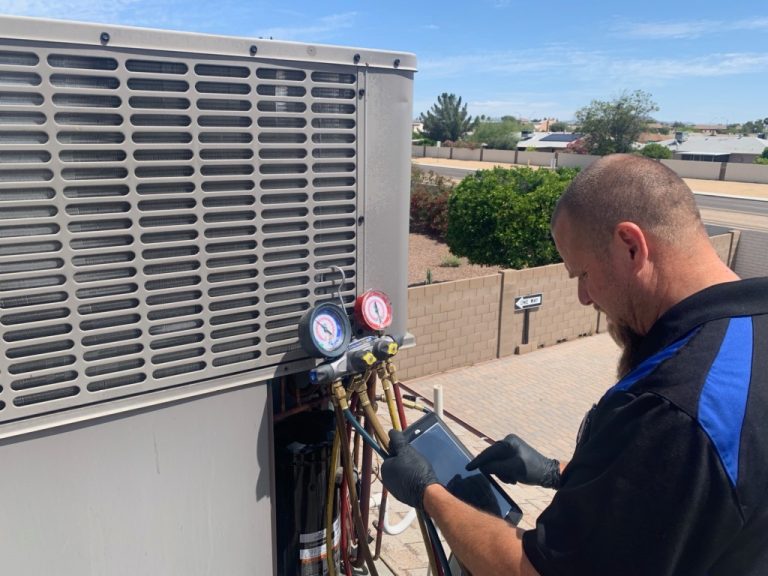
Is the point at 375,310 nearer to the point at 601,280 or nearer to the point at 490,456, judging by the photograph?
the point at 490,456

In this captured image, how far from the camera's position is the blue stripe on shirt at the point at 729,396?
1110mm

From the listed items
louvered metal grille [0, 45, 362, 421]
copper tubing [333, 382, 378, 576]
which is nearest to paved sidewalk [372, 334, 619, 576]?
copper tubing [333, 382, 378, 576]

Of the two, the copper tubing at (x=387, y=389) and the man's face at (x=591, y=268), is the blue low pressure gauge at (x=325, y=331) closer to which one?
the copper tubing at (x=387, y=389)

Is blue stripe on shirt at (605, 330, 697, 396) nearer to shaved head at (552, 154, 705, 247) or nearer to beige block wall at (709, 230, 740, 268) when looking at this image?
shaved head at (552, 154, 705, 247)

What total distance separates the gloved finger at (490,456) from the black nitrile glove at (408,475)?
16 cm

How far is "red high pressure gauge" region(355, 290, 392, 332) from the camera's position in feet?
7.23

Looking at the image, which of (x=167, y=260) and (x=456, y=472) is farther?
(x=456, y=472)

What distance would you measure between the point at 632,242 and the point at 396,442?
39.3 inches

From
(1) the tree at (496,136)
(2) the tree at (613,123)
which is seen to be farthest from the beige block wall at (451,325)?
(1) the tree at (496,136)

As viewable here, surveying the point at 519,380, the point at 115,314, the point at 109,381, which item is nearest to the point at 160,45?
the point at 115,314

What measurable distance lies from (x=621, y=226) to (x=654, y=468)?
1.79ft

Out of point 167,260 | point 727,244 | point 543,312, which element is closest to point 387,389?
point 167,260

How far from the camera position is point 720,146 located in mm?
47781

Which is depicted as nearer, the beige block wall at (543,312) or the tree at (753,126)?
the beige block wall at (543,312)
